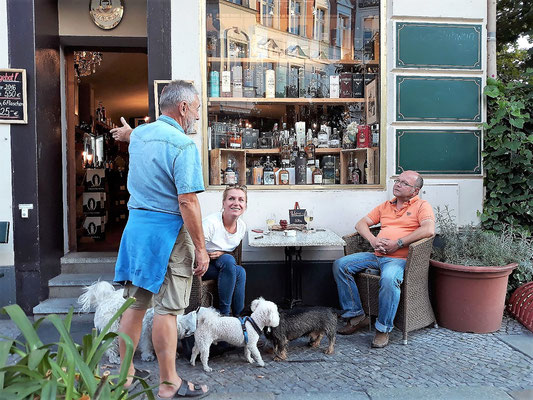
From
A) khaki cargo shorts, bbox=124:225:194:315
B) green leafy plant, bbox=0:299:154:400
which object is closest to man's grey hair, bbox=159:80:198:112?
khaki cargo shorts, bbox=124:225:194:315

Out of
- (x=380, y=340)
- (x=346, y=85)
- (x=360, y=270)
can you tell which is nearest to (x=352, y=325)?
(x=380, y=340)

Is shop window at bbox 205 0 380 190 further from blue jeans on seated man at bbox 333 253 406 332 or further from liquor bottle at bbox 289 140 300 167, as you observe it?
blue jeans on seated man at bbox 333 253 406 332

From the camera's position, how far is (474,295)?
3865mm

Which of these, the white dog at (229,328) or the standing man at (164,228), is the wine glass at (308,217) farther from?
the standing man at (164,228)

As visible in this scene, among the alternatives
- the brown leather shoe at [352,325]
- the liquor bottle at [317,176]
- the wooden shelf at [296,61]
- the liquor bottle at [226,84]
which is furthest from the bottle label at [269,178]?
the brown leather shoe at [352,325]

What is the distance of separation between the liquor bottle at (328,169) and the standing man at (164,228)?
2444 millimetres

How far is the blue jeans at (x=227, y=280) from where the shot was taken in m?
3.56

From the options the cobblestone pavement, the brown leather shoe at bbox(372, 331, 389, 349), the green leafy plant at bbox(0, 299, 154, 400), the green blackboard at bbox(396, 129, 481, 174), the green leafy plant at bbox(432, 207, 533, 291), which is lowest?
the cobblestone pavement

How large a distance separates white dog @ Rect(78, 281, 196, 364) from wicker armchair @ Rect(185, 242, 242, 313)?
9.8 inches

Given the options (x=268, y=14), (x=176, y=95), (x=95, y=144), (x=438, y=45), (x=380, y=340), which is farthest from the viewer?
(x=95, y=144)

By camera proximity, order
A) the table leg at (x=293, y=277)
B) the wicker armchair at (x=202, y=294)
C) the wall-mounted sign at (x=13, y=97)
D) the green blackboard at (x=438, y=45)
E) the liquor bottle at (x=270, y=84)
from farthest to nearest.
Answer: the liquor bottle at (x=270, y=84) < the green blackboard at (x=438, y=45) < the table leg at (x=293, y=277) < the wall-mounted sign at (x=13, y=97) < the wicker armchair at (x=202, y=294)

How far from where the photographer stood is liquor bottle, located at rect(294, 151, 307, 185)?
16.1 ft

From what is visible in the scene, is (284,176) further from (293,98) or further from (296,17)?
(296,17)

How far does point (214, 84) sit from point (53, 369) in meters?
3.85
